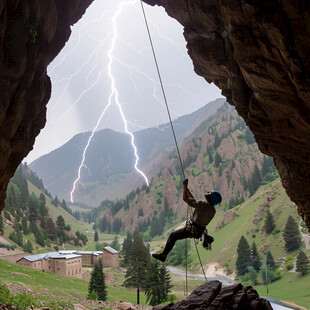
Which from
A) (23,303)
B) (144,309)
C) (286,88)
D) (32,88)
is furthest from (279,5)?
(144,309)

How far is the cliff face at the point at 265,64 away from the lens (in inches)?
382

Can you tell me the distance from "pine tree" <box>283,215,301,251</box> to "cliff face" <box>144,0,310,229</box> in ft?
225

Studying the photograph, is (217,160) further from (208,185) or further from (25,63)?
(25,63)

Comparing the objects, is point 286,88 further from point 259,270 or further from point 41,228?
point 41,228

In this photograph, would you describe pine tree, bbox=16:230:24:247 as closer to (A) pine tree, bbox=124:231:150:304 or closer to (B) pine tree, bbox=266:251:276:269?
(A) pine tree, bbox=124:231:150:304

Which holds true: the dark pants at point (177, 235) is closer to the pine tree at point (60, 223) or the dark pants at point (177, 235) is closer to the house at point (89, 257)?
the house at point (89, 257)

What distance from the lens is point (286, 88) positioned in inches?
440

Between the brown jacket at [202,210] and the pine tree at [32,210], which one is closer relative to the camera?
the brown jacket at [202,210]

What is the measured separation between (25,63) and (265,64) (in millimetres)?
9258

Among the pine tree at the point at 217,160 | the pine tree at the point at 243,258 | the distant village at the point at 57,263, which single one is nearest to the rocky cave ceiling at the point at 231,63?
the distant village at the point at 57,263

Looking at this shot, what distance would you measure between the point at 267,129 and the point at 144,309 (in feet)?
56.9

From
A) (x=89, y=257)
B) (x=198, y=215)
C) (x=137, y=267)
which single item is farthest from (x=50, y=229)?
(x=198, y=215)

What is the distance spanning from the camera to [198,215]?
11.4 meters

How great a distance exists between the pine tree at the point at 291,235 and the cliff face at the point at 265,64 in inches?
2697
